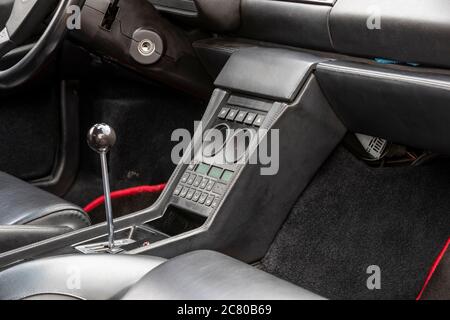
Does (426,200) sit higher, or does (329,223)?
(426,200)

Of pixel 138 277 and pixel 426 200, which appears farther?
pixel 426 200

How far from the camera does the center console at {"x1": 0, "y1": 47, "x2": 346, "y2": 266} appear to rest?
152 cm

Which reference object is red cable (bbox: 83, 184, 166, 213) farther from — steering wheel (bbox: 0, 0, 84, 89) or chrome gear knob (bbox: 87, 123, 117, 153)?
chrome gear knob (bbox: 87, 123, 117, 153)

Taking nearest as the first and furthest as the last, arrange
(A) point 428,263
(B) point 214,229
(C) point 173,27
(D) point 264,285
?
Result: (D) point 264,285 → (B) point 214,229 → (A) point 428,263 → (C) point 173,27

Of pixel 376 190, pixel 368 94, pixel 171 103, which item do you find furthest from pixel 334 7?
pixel 171 103

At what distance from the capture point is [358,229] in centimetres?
169

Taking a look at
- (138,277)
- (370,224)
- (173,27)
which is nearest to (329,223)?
(370,224)

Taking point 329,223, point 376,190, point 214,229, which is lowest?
point 214,229

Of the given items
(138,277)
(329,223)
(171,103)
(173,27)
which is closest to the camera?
(138,277)

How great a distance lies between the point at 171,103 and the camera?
89.2 inches

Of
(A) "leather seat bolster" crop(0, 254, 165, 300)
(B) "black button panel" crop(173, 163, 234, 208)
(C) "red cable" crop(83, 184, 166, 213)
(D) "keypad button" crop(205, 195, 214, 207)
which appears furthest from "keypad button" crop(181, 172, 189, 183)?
(A) "leather seat bolster" crop(0, 254, 165, 300)

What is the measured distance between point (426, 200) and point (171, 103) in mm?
839

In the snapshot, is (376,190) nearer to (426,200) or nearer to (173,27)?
(426,200)

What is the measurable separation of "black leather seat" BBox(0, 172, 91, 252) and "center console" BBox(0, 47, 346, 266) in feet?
0.32
